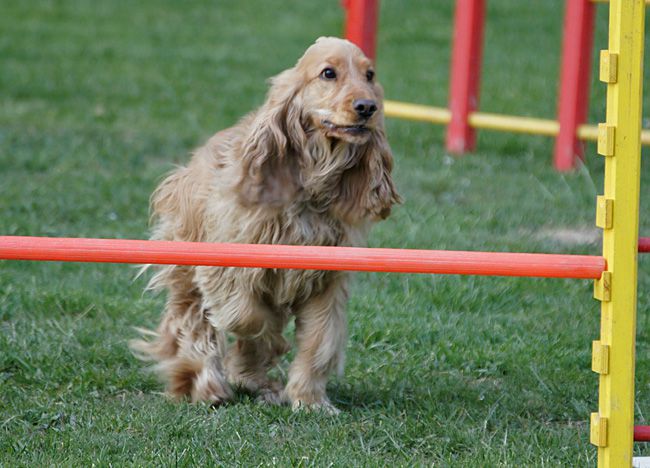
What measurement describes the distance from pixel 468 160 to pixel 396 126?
1.33 meters

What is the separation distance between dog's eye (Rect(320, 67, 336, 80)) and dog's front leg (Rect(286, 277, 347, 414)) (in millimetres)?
781

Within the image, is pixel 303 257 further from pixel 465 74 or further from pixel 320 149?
pixel 465 74

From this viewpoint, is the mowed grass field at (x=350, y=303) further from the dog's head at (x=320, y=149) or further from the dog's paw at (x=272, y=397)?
the dog's head at (x=320, y=149)

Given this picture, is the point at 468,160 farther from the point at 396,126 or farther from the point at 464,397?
the point at 464,397

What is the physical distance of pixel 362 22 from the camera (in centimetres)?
850

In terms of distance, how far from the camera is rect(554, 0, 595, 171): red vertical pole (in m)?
8.94

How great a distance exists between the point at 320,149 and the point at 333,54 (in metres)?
0.35

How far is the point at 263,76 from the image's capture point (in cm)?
1202

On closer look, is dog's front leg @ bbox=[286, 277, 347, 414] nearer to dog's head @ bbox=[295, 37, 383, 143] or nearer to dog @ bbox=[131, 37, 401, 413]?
dog @ bbox=[131, 37, 401, 413]

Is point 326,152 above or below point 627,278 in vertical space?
above

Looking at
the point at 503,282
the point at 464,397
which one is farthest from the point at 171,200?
the point at 503,282

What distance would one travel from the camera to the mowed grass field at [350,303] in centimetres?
438

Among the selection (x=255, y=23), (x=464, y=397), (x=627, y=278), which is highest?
(x=255, y=23)

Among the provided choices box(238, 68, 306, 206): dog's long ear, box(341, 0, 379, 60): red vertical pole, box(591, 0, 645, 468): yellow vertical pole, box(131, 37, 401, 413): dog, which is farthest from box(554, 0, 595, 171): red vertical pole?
box(591, 0, 645, 468): yellow vertical pole
